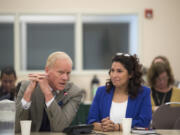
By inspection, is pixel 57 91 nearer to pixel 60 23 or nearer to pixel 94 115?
pixel 94 115

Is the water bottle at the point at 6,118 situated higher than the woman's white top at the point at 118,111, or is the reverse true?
the water bottle at the point at 6,118

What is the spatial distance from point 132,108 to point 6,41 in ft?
13.9

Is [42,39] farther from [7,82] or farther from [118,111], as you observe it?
[118,111]

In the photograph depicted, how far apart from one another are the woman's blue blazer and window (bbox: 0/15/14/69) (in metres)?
3.91

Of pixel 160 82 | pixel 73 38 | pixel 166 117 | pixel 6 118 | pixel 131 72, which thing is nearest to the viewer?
pixel 6 118

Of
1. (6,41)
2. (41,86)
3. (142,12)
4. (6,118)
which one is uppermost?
(142,12)

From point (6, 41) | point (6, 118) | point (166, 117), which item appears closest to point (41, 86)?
point (6, 118)

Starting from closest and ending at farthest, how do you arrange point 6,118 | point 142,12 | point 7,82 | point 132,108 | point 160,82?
point 6,118, point 132,108, point 160,82, point 7,82, point 142,12

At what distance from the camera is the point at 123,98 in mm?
3170

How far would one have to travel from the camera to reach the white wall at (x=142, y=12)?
650 centimetres

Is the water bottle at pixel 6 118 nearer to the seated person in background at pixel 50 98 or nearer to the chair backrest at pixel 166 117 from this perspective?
the seated person in background at pixel 50 98

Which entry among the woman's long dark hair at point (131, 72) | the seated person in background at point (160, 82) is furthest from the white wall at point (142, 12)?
the woman's long dark hair at point (131, 72)

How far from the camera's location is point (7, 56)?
267 inches

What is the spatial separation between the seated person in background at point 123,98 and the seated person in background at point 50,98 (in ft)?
0.93
